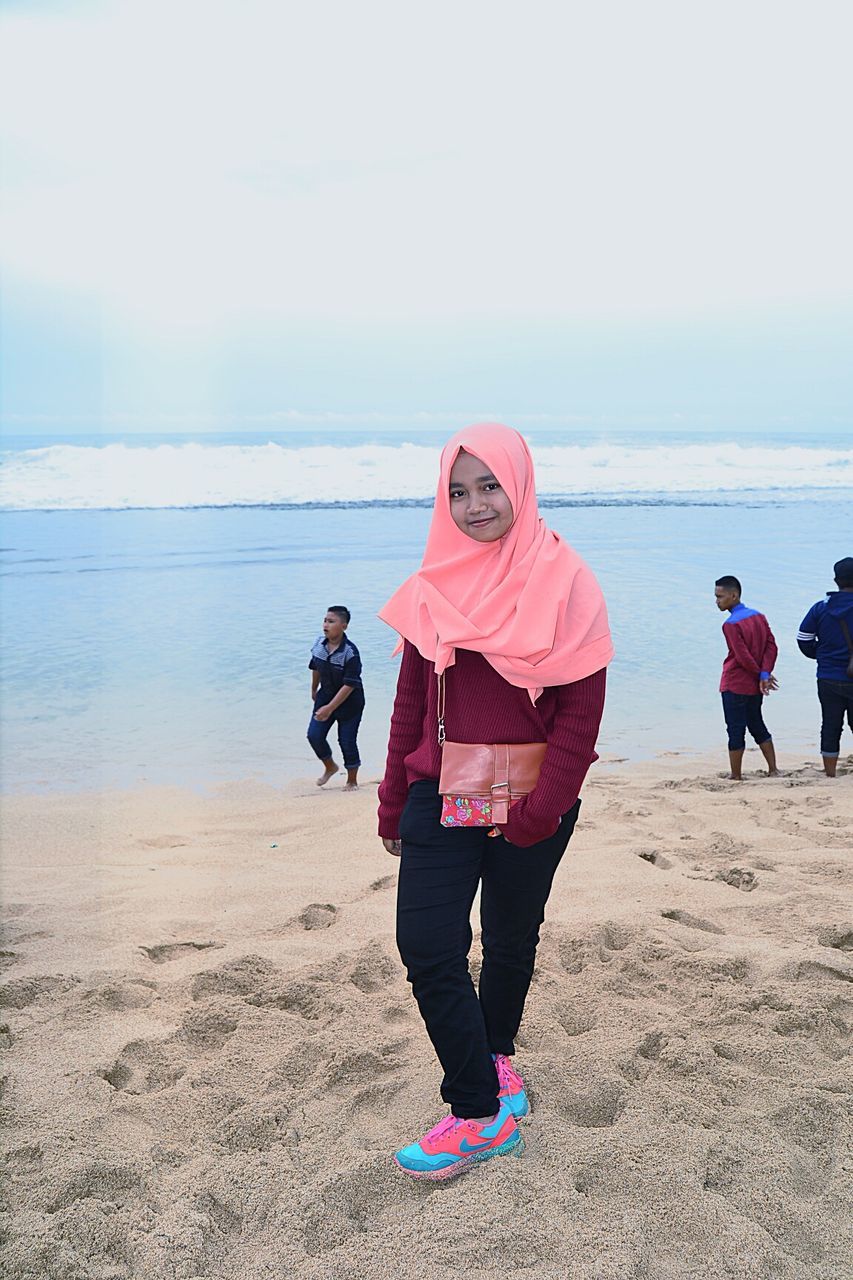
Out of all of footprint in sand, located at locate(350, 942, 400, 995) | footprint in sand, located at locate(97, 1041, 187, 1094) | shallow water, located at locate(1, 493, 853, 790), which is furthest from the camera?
shallow water, located at locate(1, 493, 853, 790)

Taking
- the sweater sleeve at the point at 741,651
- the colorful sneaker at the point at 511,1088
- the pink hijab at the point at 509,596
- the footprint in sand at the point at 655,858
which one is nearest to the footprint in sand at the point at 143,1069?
the colorful sneaker at the point at 511,1088

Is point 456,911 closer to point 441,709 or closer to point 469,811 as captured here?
point 469,811

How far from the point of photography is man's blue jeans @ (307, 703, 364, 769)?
700 cm

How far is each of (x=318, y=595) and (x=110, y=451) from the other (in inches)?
1074

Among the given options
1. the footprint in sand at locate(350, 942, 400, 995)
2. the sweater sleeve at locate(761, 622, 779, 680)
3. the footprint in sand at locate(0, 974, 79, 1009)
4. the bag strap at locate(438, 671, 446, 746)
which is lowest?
the footprint in sand at locate(0, 974, 79, 1009)

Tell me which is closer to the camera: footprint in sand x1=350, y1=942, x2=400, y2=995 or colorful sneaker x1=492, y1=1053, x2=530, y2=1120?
colorful sneaker x1=492, y1=1053, x2=530, y2=1120

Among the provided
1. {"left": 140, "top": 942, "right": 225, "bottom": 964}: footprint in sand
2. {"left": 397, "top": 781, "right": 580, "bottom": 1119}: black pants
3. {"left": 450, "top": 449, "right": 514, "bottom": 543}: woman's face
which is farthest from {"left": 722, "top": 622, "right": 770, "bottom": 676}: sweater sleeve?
{"left": 450, "top": 449, "right": 514, "bottom": 543}: woman's face

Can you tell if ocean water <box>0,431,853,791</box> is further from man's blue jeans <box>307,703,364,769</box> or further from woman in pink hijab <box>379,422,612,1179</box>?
woman in pink hijab <box>379,422,612,1179</box>

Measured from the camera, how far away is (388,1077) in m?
2.92

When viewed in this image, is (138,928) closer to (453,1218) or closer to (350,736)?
(453,1218)

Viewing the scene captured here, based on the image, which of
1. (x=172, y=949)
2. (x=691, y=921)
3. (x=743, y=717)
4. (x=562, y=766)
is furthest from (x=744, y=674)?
(x=562, y=766)

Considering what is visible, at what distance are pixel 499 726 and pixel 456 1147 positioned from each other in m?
1.03

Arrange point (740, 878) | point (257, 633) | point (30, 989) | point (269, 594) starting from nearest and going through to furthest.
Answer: point (30, 989), point (740, 878), point (257, 633), point (269, 594)

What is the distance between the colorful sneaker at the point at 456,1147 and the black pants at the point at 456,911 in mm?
40
